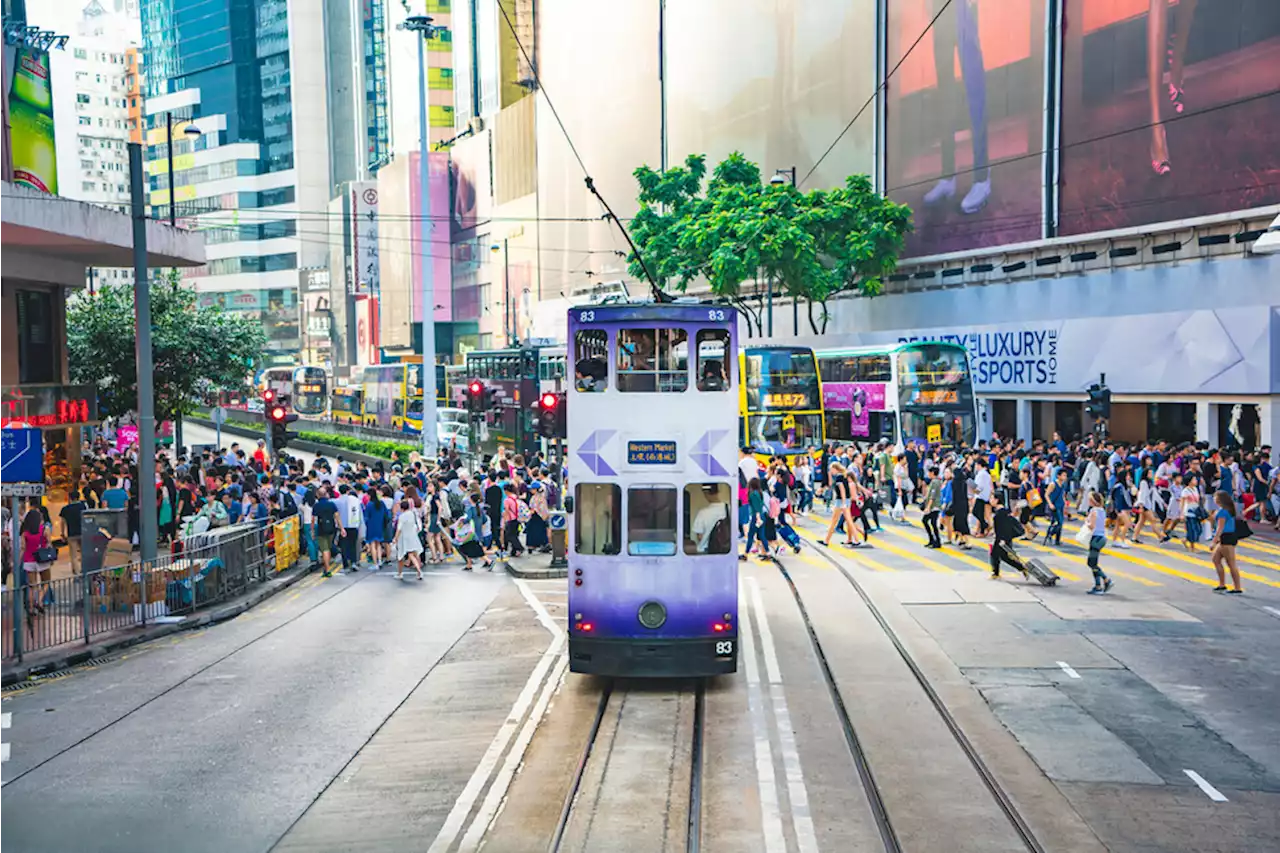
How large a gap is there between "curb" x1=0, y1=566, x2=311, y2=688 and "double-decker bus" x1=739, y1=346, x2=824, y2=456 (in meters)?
14.6

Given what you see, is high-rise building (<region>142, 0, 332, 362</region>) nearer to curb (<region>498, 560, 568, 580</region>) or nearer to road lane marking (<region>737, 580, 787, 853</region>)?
curb (<region>498, 560, 568, 580</region>)

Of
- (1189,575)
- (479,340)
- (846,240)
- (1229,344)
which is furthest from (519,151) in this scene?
(1189,575)

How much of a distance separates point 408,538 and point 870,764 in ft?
41.5

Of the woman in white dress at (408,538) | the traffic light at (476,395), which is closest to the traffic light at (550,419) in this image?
the woman in white dress at (408,538)

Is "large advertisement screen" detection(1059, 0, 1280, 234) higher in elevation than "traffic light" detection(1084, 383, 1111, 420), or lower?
higher

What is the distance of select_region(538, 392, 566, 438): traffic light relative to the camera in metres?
19.9

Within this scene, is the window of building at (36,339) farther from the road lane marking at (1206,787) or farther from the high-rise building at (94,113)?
the high-rise building at (94,113)

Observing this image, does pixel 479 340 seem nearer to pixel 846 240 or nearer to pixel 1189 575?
pixel 846 240

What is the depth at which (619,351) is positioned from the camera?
13133mm

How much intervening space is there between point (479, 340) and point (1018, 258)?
2635 inches

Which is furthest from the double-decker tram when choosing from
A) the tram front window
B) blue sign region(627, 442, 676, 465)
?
the tram front window

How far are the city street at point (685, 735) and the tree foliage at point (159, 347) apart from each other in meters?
20.6

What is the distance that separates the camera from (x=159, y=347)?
36.8m

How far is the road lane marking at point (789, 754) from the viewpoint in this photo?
901 centimetres
